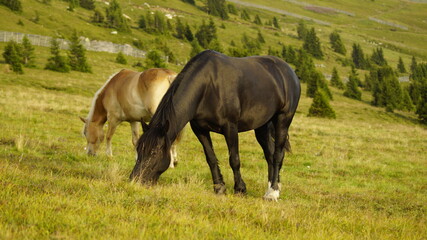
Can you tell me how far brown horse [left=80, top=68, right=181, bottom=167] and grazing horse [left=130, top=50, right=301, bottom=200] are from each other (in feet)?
11.3

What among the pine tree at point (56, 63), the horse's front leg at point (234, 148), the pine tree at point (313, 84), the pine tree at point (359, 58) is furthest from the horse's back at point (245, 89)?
the pine tree at point (359, 58)

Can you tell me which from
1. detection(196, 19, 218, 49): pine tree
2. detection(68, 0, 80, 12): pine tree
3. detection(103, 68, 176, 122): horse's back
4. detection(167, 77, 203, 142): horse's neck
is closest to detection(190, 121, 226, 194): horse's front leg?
detection(167, 77, 203, 142): horse's neck

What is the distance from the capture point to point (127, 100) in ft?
38.6

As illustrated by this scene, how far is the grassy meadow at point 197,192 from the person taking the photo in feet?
13.8

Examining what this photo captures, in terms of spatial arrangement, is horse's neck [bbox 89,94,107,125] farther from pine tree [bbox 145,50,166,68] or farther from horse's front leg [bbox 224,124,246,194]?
pine tree [bbox 145,50,166,68]

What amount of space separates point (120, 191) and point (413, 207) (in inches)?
257

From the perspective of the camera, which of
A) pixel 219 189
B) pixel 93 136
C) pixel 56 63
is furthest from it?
pixel 56 63

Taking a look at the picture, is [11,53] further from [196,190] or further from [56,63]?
[196,190]

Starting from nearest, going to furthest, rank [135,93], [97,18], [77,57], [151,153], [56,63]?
[151,153], [135,93], [56,63], [77,57], [97,18]

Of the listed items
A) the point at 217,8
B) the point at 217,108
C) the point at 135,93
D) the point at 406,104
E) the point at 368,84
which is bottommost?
the point at 217,8

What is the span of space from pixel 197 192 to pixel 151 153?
107 cm

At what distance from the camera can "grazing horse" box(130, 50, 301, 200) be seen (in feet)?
22.0

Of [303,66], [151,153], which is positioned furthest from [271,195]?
[303,66]

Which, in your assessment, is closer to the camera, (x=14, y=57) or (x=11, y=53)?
(x=14, y=57)
